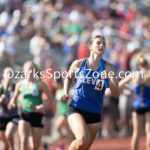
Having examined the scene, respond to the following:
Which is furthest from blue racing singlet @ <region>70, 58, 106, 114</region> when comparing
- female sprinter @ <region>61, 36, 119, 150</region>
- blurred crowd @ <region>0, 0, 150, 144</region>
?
blurred crowd @ <region>0, 0, 150, 144</region>

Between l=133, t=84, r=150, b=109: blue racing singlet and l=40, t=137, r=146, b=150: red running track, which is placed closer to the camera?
l=133, t=84, r=150, b=109: blue racing singlet

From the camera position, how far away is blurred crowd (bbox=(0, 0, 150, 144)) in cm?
1483

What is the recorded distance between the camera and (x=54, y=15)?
17109 millimetres

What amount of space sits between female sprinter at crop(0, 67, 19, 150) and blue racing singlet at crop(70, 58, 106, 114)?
2.72 metres

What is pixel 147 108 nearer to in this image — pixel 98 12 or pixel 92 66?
pixel 92 66

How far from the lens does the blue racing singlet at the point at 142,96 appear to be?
31.5ft

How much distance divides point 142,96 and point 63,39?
7.41 meters

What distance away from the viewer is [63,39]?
16.6m

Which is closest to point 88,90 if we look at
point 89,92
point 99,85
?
point 89,92

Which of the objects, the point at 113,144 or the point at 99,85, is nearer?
the point at 99,85

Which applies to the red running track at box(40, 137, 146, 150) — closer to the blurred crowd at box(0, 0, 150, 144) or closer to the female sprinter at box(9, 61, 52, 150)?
the blurred crowd at box(0, 0, 150, 144)

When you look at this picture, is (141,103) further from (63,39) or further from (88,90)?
(63,39)

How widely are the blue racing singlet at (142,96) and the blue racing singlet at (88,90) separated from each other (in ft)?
9.29

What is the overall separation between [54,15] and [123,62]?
3158 mm
